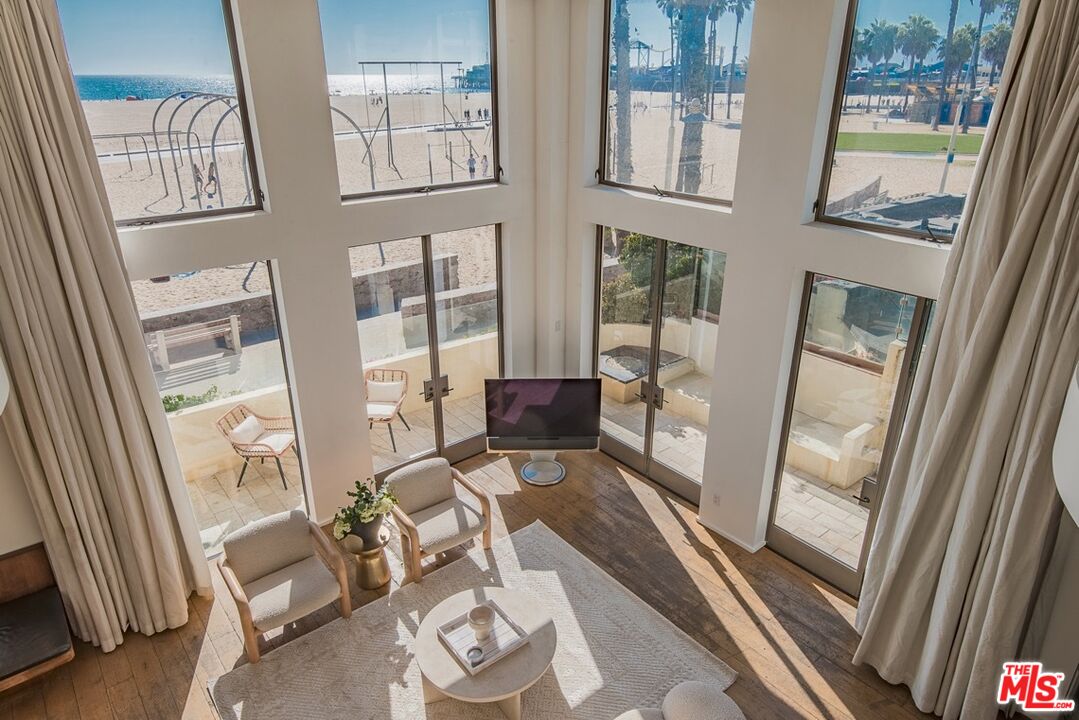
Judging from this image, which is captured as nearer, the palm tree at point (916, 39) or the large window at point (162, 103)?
the palm tree at point (916, 39)

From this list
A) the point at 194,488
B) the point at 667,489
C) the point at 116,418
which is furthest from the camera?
the point at 667,489

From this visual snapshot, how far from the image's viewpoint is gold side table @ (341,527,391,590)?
5527mm

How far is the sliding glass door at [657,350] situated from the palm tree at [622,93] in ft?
2.03

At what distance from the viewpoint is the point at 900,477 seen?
454 cm

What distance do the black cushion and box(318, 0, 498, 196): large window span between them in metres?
3.67

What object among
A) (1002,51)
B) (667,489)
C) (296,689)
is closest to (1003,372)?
(1002,51)

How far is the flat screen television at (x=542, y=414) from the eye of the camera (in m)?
6.78

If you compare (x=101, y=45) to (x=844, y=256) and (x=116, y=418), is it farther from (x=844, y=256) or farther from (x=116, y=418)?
(x=844, y=256)

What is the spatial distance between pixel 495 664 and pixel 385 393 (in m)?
2.94

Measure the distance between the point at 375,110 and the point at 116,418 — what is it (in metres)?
3.06

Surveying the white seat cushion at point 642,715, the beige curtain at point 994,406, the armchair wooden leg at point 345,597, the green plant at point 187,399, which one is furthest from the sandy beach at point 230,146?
the white seat cushion at point 642,715

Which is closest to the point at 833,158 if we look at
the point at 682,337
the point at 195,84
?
the point at 682,337

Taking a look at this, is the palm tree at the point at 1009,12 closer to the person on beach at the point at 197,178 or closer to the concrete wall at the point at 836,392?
the concrete wall at the point at 836,392

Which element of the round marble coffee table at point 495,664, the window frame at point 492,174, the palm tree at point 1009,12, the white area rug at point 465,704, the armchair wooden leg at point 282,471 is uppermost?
the palm tree at point 1009,12
